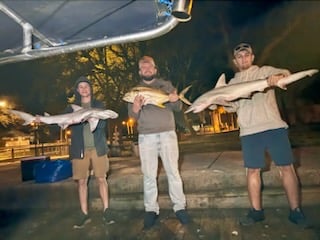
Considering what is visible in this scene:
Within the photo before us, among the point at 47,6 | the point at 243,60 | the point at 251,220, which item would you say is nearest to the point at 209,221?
the point at 251,220

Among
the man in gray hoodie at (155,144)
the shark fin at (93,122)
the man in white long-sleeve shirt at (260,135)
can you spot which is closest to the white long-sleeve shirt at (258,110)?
the man in white long-sleeve shirt at (260,135)

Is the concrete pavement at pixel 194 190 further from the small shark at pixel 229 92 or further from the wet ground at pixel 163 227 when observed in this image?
the small shark at pixel 229 92

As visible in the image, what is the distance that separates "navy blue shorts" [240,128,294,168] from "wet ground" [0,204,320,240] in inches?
31.7

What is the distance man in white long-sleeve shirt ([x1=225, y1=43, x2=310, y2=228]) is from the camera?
3.68 meters

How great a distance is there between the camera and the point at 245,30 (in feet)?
61.4

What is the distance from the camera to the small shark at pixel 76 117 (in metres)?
4.09

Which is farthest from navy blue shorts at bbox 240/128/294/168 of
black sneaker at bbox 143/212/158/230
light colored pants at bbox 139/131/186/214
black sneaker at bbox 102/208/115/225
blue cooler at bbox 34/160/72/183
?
blue cooler at bbox 34/160/72/183

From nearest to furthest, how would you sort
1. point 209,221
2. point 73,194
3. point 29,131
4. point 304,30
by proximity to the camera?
point 209,221, point 73,194, point 304,30, point 29,131

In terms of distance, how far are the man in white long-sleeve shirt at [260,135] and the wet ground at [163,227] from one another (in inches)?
8.5

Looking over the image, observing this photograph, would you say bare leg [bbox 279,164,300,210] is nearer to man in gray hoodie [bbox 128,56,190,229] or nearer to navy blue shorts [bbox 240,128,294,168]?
navy blue shorts [bbox 240,128,294,168]

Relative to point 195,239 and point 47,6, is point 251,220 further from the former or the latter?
point 47,6

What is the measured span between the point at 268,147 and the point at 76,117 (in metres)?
2.51

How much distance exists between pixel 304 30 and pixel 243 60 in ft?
47.8

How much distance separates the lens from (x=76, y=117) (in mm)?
4090
